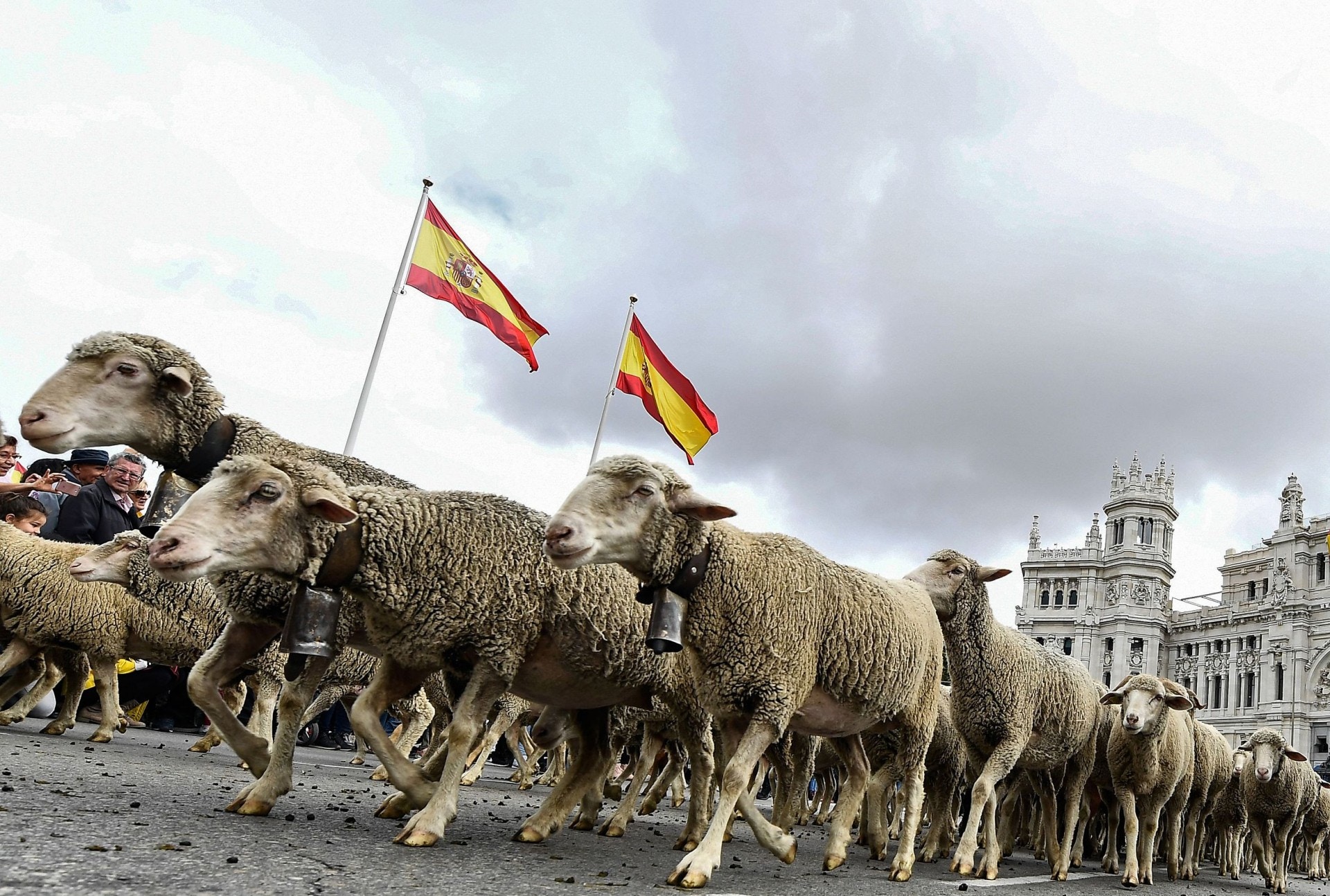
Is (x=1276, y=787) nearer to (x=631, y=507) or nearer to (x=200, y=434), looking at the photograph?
(x=631, y=507)

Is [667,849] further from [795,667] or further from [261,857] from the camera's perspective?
[261,857]

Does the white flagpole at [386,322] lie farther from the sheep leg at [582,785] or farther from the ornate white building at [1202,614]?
A: the ornate white building at [1202,614]

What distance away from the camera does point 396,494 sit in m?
4.87

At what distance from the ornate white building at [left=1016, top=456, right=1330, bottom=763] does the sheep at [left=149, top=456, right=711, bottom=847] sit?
249ft

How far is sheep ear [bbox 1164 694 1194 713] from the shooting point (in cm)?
857

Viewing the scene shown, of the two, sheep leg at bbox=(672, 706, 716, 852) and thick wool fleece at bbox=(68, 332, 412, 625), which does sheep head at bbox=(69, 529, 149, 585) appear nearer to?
thick wool fleece at bbox=(68, 332, 412, 625)

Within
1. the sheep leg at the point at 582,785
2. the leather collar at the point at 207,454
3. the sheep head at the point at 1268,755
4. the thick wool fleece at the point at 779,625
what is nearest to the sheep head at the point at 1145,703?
the sheep head at the point at 1268,755

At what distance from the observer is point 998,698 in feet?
24.6

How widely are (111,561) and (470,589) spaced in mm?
4328

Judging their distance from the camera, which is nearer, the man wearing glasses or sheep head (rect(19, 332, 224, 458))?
sheep head (rect(19, 332, 224, 458))

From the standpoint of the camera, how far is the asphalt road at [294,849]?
2.98 m

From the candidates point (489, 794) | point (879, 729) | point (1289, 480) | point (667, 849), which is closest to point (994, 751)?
point (879, 729)

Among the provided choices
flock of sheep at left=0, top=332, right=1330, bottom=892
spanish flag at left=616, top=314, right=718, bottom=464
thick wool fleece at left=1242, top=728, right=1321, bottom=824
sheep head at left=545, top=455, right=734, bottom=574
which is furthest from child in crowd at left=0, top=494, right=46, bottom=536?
thick wool fleece at left=1242, top=728, right=1321, bottom=824

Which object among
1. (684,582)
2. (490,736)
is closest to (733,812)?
(684,582)
